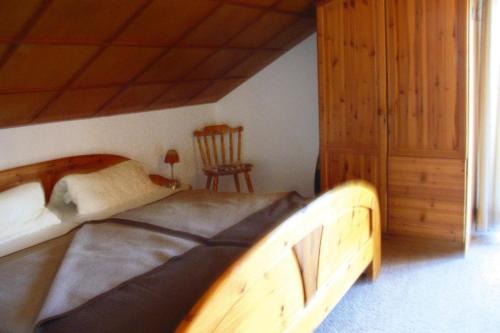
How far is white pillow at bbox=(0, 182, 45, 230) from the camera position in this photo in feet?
8.43

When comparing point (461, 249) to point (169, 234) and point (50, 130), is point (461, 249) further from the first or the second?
point (50, 130)

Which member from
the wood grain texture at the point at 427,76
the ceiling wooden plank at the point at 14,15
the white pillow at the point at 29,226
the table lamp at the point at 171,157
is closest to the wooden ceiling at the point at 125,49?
the ceiling wooden plank at the point at 14,15

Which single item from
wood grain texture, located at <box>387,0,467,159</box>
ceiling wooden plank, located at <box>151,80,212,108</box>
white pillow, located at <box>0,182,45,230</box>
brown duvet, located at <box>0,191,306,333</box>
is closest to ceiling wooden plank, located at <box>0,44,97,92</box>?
white pillow, located at <box>0,182,45,230</box>

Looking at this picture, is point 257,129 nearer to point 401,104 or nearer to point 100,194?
point 401,104

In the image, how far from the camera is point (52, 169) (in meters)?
3.17

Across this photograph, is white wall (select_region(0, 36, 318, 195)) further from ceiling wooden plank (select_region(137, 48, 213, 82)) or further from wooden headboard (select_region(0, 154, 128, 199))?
ceiling wooden plank (select_region(137, 48, 213, 82))

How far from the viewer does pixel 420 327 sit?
223cm

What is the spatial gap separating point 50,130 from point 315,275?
2263mm

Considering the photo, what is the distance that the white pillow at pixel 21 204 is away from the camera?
101 inches

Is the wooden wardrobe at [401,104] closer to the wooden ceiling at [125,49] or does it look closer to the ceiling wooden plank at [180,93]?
the wooden ceiling at [125,49]

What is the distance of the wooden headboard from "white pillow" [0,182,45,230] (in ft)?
0.54

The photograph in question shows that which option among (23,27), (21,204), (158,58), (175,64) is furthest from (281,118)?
(23,27)

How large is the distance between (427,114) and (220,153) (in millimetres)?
2334

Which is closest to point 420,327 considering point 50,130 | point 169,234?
point 169,234
